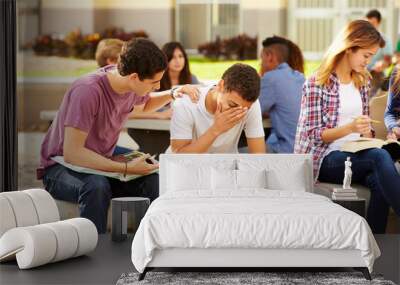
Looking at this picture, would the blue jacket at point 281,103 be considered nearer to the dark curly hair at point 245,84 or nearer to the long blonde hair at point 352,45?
the long blonde hair at point 352,45

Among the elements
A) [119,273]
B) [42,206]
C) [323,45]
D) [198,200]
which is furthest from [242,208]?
[323,45]

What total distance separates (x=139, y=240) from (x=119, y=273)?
28 centimetres

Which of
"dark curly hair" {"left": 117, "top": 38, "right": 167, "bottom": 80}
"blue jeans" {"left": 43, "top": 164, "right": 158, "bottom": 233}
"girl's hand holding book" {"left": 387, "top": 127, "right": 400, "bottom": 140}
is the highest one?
"dark curly hair" {"left": 117, "top": 38, "right": 167, "bottom": 80}

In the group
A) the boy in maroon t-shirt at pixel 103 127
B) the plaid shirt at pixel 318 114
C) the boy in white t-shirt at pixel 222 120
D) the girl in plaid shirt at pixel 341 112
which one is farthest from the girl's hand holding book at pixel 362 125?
the boy in maroon t-shirt at pixel 103 127

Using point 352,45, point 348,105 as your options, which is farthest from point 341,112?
point 352,45

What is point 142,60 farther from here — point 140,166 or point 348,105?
point 348,105

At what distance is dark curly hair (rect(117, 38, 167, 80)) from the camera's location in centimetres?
564

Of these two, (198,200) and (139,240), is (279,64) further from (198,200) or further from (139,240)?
(139,240)

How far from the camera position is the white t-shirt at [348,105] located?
18.4 ft

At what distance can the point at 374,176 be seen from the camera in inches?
211

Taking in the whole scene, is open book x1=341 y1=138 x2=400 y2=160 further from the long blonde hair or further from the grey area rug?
the grey area rug

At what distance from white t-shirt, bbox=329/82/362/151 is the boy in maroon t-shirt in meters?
0.97

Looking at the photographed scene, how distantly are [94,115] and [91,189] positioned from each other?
21.0 inches

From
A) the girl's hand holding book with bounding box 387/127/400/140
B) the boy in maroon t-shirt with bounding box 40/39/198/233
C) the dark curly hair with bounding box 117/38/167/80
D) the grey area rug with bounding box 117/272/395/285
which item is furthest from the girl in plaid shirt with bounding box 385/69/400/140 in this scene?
the grey area rug with bounding box 117/272/395/285
